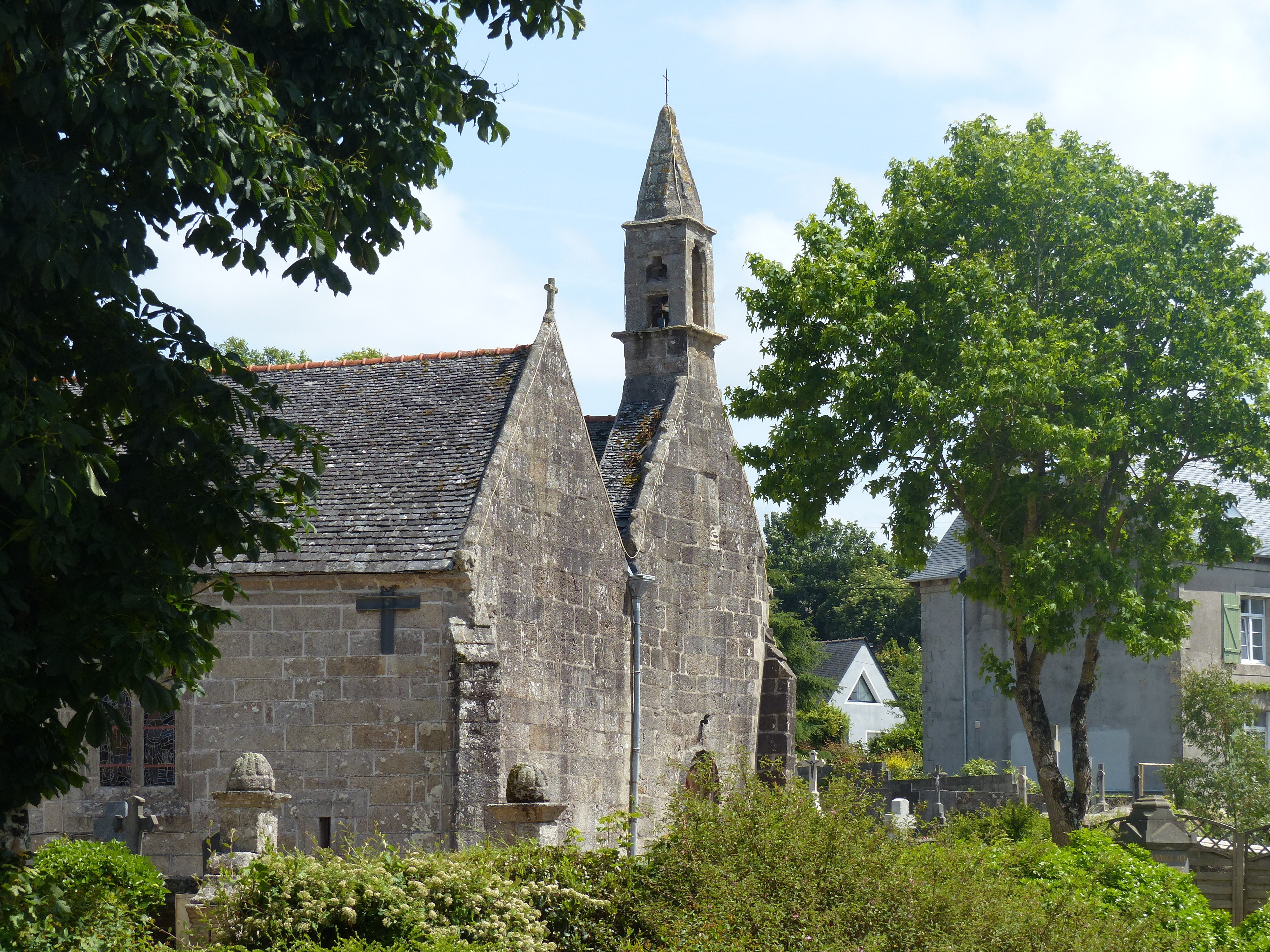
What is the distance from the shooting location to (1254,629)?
33.8 m

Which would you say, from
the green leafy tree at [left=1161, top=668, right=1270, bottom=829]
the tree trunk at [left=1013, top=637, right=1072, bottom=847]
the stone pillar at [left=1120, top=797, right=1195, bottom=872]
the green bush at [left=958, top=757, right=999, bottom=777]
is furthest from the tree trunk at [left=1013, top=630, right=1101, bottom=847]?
the green bush at [left=958, top=757, right=999, bottom=777]

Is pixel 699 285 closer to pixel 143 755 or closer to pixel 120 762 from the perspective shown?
pixel 143 755

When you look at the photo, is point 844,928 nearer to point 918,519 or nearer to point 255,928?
point 255,928

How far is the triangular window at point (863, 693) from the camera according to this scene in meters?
61.8

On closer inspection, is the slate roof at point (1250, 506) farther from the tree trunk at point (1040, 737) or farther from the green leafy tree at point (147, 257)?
the green leafy tree at point (147, 257)

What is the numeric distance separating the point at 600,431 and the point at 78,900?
45.1 ft

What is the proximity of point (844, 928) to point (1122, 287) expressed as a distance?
12.7 meters

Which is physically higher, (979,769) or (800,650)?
(800,650)

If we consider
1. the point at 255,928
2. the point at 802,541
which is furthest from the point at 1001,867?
the point at 802,541

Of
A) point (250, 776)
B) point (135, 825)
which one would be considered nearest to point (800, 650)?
point (135, 825)

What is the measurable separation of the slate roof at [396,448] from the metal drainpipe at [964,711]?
65.5 feet

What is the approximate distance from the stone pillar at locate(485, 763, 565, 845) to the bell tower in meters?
11.0

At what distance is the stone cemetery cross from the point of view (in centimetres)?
1628

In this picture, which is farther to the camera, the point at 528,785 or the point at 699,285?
the point at 699,285
